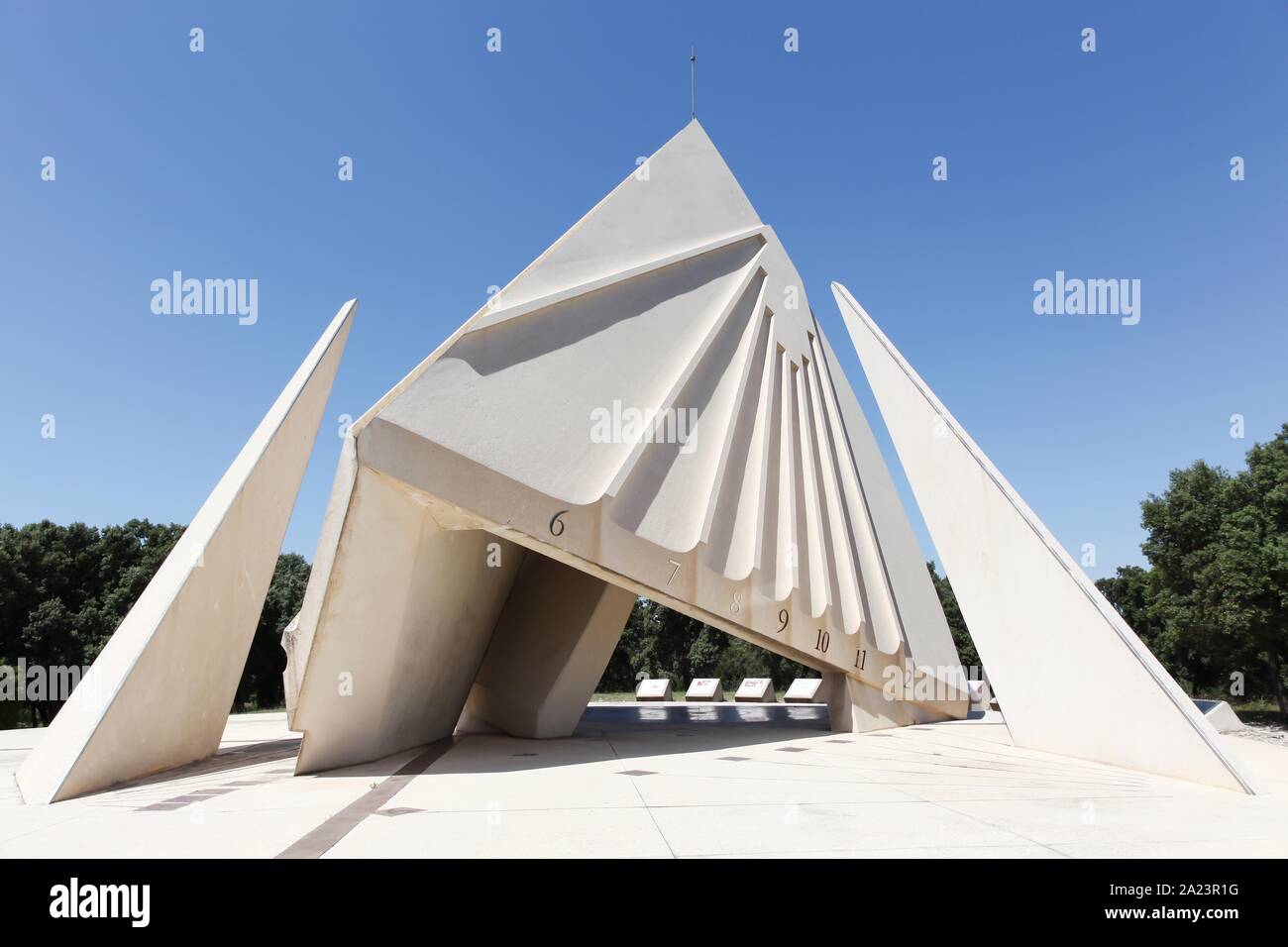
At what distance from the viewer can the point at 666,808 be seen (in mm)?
7109

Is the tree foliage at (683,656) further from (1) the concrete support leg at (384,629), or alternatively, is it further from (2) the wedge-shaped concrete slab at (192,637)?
(2) the wedge-shaped concrete slab at (192,637)

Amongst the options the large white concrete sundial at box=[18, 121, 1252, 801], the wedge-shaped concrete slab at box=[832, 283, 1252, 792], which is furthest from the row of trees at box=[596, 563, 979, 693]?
the wedge-shaped concrete slab at box=[832, 283, 1252, 792]

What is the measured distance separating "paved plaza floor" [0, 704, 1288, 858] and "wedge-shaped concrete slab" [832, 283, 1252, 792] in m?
0.38

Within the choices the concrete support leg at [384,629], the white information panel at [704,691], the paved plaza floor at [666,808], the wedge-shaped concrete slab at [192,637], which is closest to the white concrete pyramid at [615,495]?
the concrete support leg at [384,629]

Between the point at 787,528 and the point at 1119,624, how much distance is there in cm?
542

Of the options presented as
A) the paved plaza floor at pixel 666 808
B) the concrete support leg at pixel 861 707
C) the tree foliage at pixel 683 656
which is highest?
the paved plaza floor at pixel 666 808

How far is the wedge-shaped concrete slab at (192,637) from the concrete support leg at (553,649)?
4.65 metres

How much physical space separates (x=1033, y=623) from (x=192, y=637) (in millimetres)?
11256

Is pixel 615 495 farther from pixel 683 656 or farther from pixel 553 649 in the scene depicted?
pixel 683 656

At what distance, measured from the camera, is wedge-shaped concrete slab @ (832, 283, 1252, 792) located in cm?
935

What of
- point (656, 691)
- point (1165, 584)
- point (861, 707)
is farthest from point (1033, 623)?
point (1165, 584)

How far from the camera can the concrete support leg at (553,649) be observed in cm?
1366
